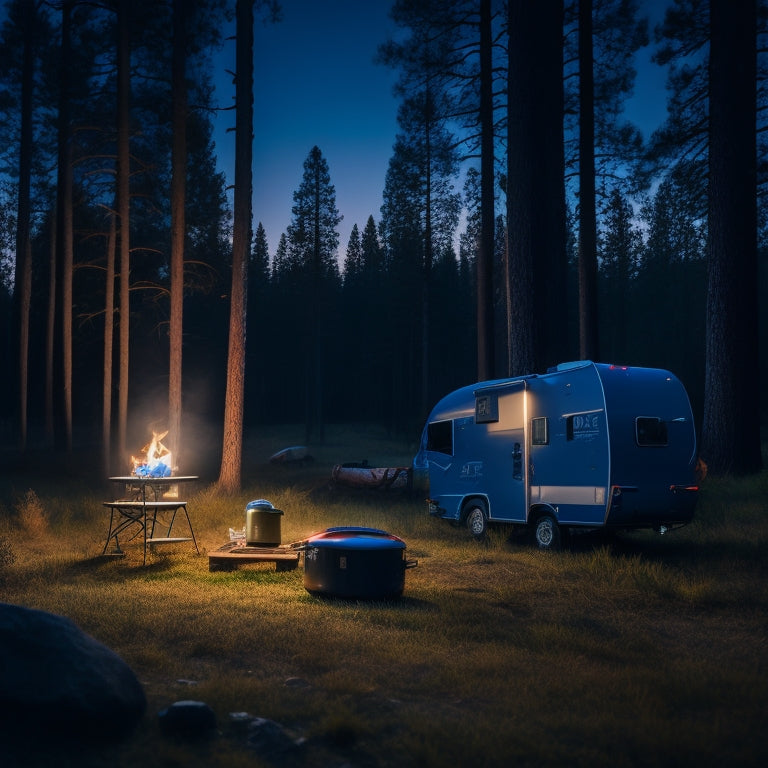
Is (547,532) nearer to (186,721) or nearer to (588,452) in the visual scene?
(588,452)

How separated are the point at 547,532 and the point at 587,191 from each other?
38.2ft

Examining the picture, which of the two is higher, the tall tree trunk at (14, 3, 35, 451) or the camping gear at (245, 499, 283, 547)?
the tall tree trunk at (14, 3, 35, 451)

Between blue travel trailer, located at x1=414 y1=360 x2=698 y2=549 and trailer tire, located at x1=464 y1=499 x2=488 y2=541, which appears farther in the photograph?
trailer tire, located at x1=464 y1=499 x2=488 y2=541

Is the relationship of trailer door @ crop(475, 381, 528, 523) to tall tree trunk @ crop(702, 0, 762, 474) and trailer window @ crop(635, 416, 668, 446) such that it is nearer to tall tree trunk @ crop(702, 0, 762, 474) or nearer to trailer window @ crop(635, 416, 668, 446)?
trailer window @ crop(635, 416, 668, 446)

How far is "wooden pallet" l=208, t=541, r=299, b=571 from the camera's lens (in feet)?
31.6

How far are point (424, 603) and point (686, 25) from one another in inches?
623

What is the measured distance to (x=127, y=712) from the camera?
14.3ft

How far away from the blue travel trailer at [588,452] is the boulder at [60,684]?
7.18 m

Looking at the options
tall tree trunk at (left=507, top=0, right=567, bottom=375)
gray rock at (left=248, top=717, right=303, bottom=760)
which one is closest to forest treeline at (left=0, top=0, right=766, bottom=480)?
tall tree trunk at (left=507, top=0, right=567, bottom=375)

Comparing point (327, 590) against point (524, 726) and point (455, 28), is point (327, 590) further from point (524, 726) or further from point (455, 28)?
point (455, 28)

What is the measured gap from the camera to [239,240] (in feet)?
57.8

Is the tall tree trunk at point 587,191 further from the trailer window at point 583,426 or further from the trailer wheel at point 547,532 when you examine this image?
the trailer window at point 583,426

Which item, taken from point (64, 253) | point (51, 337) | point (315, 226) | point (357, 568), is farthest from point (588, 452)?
point (315, 226)

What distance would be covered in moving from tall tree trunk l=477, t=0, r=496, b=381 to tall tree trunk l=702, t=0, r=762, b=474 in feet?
20.4
